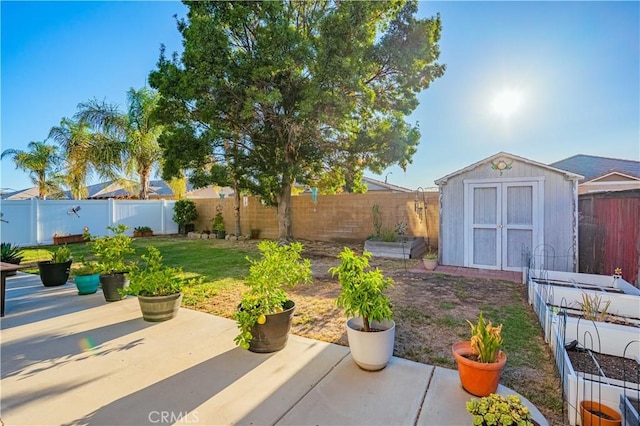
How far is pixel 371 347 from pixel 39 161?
1936 centimetres

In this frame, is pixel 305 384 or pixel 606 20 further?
pixel 606 20

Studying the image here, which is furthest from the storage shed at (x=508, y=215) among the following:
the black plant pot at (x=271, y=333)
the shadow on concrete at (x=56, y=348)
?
the shadow on concrete at (x=56, y=348)

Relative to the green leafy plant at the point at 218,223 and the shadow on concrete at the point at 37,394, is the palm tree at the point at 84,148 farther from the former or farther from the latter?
the shadow on concrete at the point at 37,394

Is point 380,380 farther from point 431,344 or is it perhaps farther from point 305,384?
point 431,344

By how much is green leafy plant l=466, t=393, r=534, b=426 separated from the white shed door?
18.7 ft

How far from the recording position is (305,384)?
2498 mm

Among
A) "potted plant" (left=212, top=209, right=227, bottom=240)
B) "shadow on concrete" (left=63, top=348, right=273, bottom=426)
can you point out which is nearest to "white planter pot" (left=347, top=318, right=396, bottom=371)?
"shadow on concrete" (left=63, top=348, right=273, bottom=426)

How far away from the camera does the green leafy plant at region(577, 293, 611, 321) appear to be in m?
3.41

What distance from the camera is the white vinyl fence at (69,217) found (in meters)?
10.9

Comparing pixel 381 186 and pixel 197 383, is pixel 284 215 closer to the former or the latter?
pixel 197 383

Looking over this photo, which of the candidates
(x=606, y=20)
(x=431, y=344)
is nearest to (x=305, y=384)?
(x=431, y=344)

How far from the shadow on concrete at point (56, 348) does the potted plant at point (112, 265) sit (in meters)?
1.07

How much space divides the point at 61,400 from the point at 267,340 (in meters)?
1.61

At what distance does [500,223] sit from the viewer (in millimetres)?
6660
